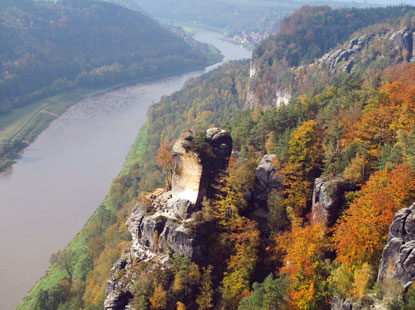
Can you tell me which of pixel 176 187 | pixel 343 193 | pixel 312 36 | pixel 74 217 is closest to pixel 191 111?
pixel 312 36

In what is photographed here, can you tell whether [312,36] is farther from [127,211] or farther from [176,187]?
[176,187]

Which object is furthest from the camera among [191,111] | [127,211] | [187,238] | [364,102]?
[191,111]

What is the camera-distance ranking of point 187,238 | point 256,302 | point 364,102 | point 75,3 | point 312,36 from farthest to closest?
1. point 75,3
2. point 312,36
3. point 364,102
4. point 187,238
5. point 256,302

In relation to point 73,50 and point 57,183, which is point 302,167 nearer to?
point 57,183

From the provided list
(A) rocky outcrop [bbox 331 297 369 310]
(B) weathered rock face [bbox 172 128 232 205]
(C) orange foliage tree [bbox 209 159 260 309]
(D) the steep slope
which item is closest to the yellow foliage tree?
(C) orange foliage tree [bbox 209 159 260 309]

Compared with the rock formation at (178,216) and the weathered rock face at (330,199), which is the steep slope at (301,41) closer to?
A: the rock formation at (178,216)
